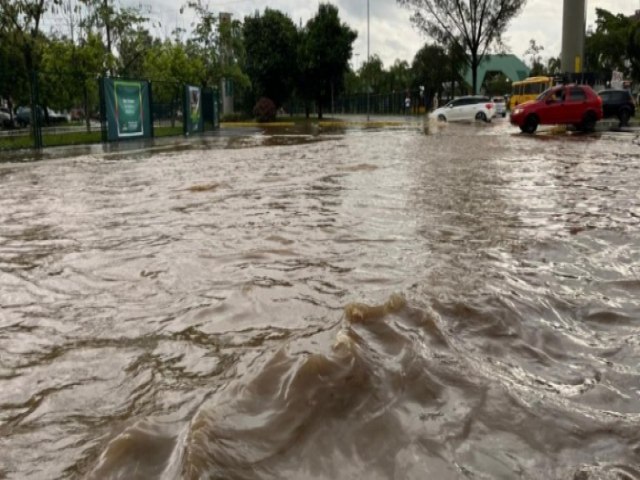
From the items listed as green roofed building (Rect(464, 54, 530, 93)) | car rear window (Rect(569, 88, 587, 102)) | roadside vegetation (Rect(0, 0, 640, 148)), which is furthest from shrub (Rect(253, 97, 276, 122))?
green roofed building (Rect(464, 54, 530, 93))

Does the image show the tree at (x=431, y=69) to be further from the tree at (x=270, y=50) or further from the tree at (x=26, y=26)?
the tree at (x=26, y=26)

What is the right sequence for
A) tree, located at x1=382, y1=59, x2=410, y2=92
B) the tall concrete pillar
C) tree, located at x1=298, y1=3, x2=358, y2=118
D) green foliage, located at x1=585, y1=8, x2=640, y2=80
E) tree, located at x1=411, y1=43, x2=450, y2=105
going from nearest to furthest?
the tall concrete pillar
tree, located at x1=298, y1=3, x2=358, y2=118
green foliage, located at x1=585, y1=8, x2=640, y2=80
tree, located at x1=411, y1=43, x2=450, y2=105
tree, located at x1=382, y1=59, x2=410, y2=92

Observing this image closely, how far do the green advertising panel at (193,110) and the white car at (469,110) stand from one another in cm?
1431

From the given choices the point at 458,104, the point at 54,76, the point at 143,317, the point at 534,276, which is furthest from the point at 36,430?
the point at 458,104

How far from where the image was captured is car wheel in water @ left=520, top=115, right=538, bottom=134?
22700 millimetres

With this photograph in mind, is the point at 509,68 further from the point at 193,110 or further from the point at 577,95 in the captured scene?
the point at 193,110

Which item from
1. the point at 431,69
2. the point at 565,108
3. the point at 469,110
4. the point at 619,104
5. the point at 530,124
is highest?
the point at 431,69

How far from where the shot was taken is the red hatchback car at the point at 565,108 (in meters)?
22.3

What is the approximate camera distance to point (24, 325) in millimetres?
Result: 3648

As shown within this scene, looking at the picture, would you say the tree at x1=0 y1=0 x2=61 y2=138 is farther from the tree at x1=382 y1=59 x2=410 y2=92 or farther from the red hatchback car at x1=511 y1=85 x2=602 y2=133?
the tree at x1=382 y1=59 x2=410 y2=92

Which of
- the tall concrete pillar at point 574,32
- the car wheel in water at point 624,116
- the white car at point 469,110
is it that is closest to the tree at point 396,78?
the white car at point 469,110

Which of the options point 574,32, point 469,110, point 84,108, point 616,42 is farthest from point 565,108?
point 616,42

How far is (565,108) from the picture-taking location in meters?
22.4

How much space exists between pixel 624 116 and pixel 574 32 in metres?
7.41
